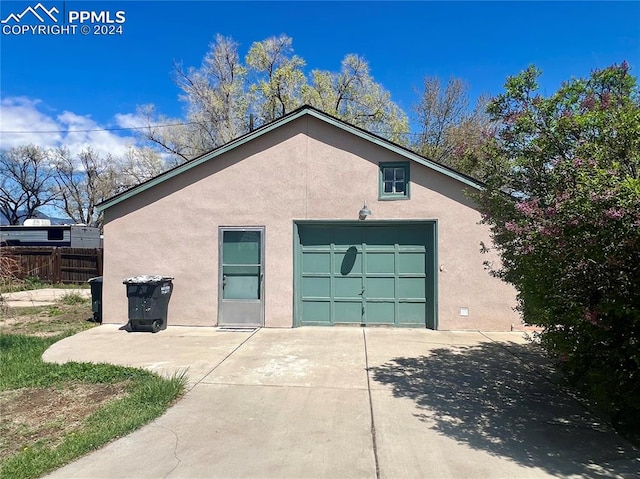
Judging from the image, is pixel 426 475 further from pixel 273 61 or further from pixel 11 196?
pixel 11 196

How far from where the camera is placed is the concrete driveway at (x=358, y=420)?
324cm

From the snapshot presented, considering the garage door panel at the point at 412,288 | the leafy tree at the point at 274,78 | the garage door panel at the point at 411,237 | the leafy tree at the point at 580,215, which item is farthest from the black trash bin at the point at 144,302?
the leafy tree at the point at 274,78

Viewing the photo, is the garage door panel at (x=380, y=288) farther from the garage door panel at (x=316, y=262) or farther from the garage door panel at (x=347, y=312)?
the garage door panel at (x=316, y=262)

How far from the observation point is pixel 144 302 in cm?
841

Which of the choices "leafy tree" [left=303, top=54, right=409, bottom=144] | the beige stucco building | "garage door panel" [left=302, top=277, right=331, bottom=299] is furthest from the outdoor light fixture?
"leafy tree" [left=303, top=54, right=409, bottom=144]

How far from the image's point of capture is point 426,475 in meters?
3.12

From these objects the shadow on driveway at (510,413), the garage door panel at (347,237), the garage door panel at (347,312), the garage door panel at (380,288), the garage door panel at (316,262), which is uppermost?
the garage door panel at (347,237)

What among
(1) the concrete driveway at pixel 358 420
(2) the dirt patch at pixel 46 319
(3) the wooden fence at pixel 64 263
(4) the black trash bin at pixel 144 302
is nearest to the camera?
(1) the concrete driveway at pixel 358 420

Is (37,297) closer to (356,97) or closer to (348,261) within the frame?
(348,261)

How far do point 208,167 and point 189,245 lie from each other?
1.78 metres

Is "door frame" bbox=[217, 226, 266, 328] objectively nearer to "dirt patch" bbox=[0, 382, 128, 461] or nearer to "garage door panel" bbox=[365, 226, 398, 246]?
"garage door panel" bbox=[365, 226, 398, 246]

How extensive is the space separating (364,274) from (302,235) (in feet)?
5.33

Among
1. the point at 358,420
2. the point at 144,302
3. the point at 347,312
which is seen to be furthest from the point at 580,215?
the point at 144,302

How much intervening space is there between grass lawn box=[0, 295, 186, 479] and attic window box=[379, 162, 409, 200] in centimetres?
567
